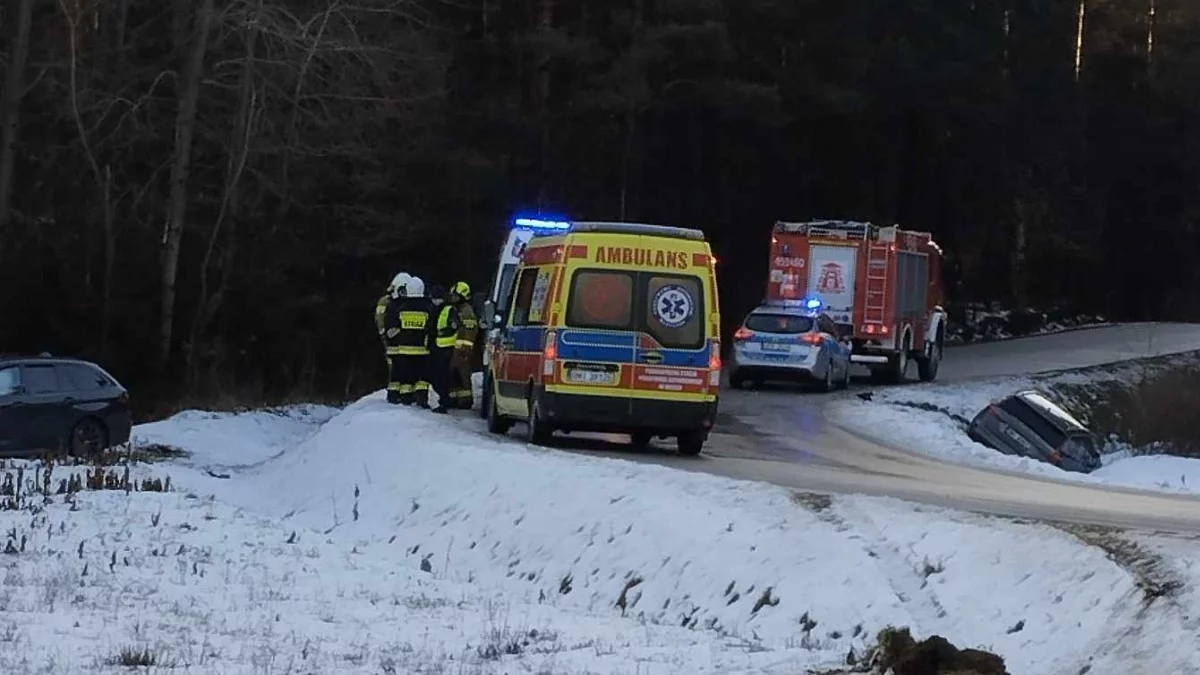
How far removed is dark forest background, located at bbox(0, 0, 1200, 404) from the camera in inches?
1465

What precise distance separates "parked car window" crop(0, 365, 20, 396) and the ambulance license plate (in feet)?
31.6

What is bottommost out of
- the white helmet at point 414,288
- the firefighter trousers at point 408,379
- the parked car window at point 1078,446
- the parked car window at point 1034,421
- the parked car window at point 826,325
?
the parked car window at point 1078,446

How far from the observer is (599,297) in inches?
744

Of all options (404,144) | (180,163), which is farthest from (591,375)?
(404,144)

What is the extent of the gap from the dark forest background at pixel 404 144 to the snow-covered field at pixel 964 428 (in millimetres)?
11058

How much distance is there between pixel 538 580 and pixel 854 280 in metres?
22.7

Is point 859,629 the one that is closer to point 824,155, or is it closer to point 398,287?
point 398,287

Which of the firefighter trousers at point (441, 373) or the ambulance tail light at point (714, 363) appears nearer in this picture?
the ambulance tail light at point (714, 363)

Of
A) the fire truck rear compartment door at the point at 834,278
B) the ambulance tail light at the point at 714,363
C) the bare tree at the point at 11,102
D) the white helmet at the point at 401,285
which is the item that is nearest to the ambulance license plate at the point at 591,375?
the ambulance tail light at the point at 714,363

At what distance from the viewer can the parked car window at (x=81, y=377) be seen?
2528 centimetres

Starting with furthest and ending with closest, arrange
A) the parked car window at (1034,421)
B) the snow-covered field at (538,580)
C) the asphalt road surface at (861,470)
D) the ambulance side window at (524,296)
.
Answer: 1. the parked car window at (1034,421)
2. the ambulance side window at (524,296)
3. the asphalt road surface at (861,470)
4. the snow-covered field at (538,580)

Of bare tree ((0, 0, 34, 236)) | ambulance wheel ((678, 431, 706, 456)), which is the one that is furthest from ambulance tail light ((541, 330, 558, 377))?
bare tree ((0, 0, 34, 236))

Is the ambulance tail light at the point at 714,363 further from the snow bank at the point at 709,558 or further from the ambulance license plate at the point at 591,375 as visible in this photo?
the snow bank at the point at 709,558

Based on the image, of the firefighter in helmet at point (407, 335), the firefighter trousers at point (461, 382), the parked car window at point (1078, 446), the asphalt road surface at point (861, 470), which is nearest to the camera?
the asphalt road surface at point (861, 470)
